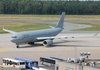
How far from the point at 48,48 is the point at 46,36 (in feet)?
20.8

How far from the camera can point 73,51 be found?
203ft

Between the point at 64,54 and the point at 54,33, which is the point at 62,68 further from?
the point at 54,33

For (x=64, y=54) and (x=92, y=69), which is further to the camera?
(x=64, y=54)

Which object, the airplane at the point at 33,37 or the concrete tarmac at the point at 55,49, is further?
the airplane at the point at 33,37

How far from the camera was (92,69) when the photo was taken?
27141mm

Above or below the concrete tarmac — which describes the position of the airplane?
above

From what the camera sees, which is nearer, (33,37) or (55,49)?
(55,49)

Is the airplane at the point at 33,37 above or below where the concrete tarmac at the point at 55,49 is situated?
above

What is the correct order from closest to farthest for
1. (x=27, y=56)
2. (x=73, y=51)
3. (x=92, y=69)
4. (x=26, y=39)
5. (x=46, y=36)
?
(x=92, y=69)
(x=27, y=56)
(x=73, y=51)
(x=26, y=39)
(x=46, y=36)

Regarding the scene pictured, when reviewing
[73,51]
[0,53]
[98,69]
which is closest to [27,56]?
[0,53]

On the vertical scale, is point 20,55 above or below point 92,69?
below

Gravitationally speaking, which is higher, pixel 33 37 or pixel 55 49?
pixel 33 37

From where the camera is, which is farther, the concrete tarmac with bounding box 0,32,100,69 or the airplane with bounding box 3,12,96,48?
the airplane with bounding box 3,12,96,48

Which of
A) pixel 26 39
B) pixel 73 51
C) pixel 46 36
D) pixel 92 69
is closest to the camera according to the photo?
pixel 92 69
